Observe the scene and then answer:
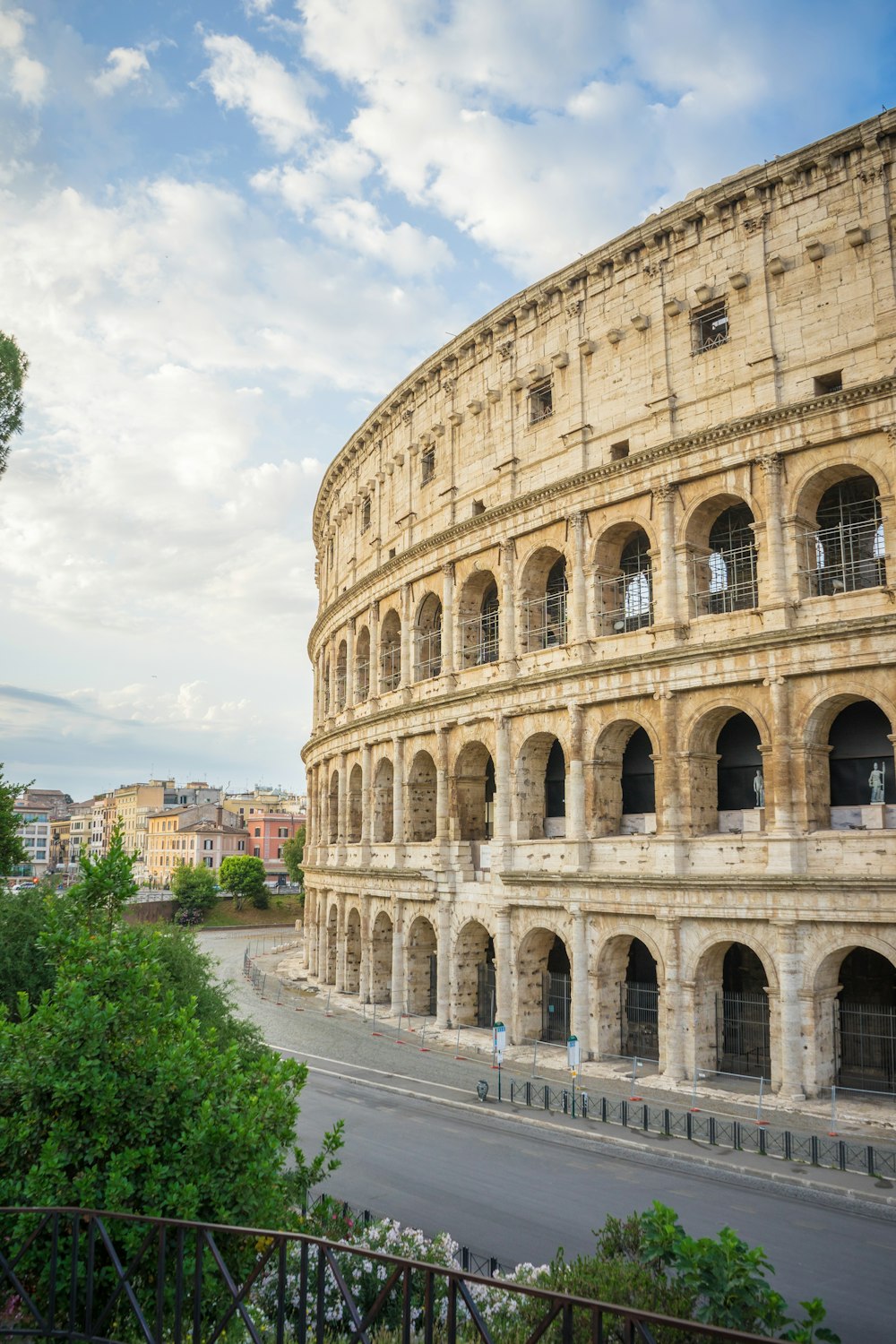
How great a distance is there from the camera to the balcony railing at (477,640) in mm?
34219

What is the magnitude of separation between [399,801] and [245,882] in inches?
2112

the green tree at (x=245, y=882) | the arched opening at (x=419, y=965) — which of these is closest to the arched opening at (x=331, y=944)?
the arched opening at (x=419, y=965)

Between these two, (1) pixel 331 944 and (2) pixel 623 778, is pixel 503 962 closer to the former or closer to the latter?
(2) pixel 623 778

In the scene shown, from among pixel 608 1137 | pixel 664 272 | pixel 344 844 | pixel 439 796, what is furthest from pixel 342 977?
pixel 664 272

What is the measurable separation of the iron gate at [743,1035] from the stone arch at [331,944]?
20.5 m

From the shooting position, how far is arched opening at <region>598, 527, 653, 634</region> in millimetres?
29234

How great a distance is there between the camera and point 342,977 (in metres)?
40.8

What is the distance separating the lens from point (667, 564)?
2697cm

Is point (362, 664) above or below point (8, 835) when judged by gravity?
above

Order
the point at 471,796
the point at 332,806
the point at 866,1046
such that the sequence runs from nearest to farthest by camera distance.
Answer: the point at 866,1046 < the point at 471,796 < the point at 332,806

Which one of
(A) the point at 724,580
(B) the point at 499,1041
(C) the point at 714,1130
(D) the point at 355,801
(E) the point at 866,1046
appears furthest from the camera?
(D) the point at 355,801

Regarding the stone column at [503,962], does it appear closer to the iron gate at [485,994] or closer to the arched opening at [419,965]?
the iron gate at [485,994]

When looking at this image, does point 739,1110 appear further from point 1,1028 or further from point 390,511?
point 390,511

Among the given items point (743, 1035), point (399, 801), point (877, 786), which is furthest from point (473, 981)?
point (877, 786)
